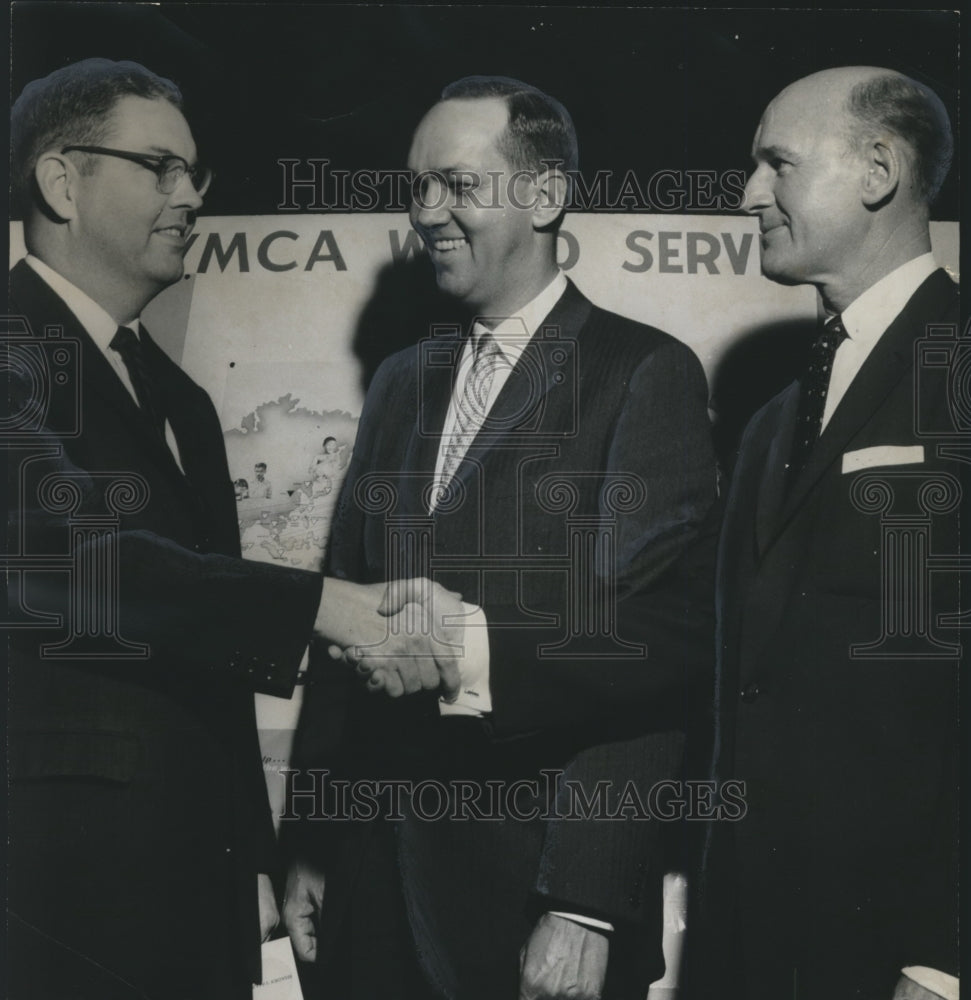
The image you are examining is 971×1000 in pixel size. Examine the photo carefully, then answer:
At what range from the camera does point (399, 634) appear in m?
3.21

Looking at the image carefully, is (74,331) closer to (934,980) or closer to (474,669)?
(474,669)

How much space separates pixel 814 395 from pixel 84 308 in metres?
1.84

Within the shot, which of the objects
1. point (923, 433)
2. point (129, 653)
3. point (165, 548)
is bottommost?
point (129, 653)

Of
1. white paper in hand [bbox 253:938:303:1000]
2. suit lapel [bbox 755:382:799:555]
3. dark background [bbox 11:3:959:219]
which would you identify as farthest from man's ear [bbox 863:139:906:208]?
white paper in hand [bbox 253:938:303:1000]

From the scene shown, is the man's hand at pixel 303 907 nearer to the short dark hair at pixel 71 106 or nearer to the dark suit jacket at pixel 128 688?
the dark suit jacket at pixel 128 688

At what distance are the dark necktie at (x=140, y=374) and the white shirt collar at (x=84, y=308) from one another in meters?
0.02

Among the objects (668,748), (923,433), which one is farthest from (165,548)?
(923,433)

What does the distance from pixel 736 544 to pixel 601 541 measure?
34 cm

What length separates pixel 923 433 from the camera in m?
3.26

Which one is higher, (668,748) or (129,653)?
(129,653)

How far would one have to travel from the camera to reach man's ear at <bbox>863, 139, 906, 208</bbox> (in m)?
3.28

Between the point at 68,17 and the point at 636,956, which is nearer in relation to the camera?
the point at 636,956

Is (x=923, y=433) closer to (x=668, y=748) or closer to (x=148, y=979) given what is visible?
(x=668, y=748)

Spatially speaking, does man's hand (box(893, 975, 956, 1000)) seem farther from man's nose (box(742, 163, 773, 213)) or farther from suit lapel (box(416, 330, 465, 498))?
man's nose (box(742, 163, 773, 213))
